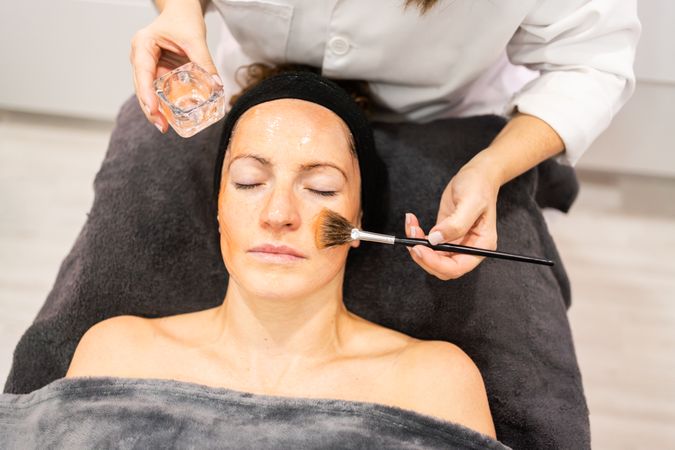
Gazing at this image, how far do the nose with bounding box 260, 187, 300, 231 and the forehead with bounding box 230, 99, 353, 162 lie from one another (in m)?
0.07

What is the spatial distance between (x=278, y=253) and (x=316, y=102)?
11.5 inches

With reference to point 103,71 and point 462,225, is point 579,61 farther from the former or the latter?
point 103,71

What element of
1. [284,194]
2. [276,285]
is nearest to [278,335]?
[276,285]

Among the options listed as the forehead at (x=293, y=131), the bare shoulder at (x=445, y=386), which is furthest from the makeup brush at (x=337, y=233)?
the bare shoulder at (x=445, y=386)

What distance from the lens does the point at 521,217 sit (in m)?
1.52

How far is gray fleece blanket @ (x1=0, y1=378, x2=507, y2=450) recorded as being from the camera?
110cm

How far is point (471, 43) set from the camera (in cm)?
132

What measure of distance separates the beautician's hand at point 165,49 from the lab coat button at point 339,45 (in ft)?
0.80

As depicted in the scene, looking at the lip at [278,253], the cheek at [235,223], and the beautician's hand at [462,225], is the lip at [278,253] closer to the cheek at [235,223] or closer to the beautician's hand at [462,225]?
the cheek at [235,223]

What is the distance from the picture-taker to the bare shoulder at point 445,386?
1.18 m

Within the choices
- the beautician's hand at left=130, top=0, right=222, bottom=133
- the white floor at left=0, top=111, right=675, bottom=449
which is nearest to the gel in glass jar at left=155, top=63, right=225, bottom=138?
the beautician's hand at left=130, top=0, right=222, bottom=133

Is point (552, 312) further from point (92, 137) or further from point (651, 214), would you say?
point (92, 137)

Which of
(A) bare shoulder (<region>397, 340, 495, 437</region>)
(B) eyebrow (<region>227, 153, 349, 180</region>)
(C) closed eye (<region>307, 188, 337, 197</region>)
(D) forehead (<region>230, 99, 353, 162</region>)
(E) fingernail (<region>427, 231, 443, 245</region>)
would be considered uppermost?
(D) forehead (<region>230, 99, 353, 162</region>)

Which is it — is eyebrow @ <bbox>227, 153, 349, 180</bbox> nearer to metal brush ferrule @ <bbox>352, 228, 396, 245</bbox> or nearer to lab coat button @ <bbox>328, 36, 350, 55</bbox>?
metal brush ferrule @ <bbox>352, 228, 396, 245</bbox>
